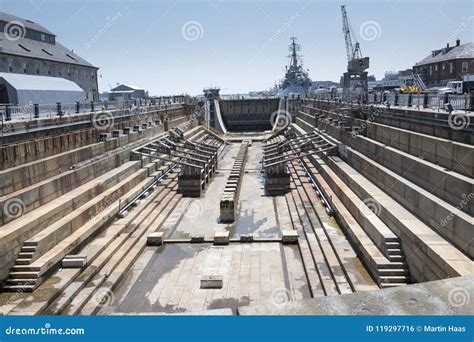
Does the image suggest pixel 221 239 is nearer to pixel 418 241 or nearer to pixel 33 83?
pixel 418 241

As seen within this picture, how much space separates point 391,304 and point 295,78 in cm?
9795

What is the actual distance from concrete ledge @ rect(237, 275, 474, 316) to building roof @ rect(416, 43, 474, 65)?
5294 cm

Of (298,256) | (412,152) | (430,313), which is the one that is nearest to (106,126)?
(298,256)

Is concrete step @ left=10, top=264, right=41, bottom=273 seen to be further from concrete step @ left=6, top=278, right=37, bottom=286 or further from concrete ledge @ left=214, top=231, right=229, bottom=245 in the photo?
concrete ledge @ left=214, top=231, right=229, bottom=245

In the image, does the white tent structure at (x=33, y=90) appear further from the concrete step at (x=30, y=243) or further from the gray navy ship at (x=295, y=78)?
the gray navy ship at (x=295, y=78)

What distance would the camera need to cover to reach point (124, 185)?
23.7 m

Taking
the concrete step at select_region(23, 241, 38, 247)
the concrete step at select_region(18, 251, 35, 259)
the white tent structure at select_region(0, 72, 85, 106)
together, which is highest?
the white tent structure at select_region(0, 72, 85, 106)

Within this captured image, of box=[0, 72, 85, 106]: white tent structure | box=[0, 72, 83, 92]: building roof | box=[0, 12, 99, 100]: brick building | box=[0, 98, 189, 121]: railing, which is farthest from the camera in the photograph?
box=[0, 12, 99, 100]: brick building

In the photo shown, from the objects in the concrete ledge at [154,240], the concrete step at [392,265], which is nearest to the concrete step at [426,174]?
the concrete step at [392,265]

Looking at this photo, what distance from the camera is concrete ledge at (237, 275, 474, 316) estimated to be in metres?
6.31

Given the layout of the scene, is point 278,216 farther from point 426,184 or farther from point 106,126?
point 106,126

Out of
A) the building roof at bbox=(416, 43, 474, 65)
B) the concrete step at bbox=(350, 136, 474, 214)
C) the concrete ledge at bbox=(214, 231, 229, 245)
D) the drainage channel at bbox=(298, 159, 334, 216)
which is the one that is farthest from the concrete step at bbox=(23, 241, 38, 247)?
the building roof at bbox=(416, 43, 474, 65)

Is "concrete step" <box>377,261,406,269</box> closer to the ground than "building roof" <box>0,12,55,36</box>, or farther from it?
closer to the ground

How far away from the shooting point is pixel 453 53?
174 ft
